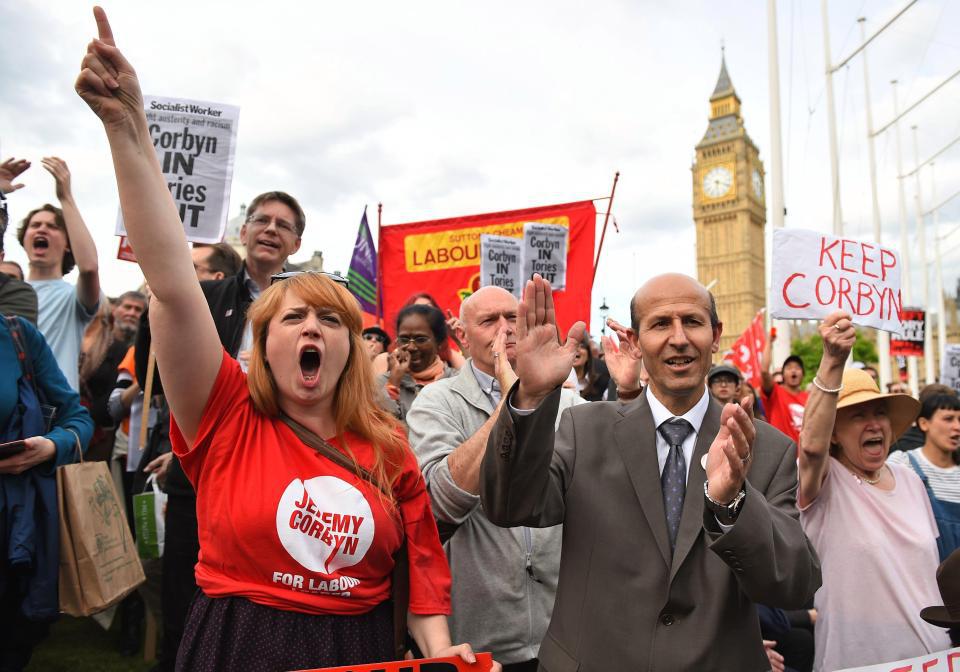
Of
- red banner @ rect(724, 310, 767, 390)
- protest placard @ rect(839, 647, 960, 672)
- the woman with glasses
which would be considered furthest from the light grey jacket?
red banner @ rect(724, 310, 767, 390)

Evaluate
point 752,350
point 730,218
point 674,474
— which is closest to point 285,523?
point 674,474

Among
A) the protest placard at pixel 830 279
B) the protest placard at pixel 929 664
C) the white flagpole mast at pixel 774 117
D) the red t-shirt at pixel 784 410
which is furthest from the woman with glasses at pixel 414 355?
the white flagpole mast at pixel 774 117

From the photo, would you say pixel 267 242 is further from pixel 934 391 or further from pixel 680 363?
pixel 934 391

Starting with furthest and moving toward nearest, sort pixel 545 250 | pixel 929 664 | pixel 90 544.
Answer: pixel 545 250 → pixel 90 544 → pixel 929 664

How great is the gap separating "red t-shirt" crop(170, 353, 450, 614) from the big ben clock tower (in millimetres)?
93262

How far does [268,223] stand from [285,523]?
6.29 ft

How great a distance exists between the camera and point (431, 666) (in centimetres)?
186

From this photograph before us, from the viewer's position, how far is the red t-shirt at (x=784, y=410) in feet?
22.6

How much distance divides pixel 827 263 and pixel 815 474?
126 centimetres

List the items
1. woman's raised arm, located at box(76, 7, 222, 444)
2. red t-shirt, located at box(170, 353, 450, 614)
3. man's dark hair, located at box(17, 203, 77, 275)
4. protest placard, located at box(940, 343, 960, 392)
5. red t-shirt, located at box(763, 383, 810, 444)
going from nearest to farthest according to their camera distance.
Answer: woman's raised arm, located at box(76, 7, 222, 444) → red t-shirt, located at box(170, 353, 450, 614) → man's dark hair, located at box(17, 203, 77, 275) → red t-shirt, located at box(763, 383, 810, 444) → protest placard, located at box(940, 343, 960, 392)

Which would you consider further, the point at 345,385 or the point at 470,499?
the point at 470,499

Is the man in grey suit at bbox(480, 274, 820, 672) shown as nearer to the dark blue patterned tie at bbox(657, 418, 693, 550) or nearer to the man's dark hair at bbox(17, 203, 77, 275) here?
the dark blue patterned tie at bbox(657, 418, 693, 550)

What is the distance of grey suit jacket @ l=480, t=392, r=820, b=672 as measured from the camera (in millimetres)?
1877

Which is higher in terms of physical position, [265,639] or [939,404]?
[939,404]
